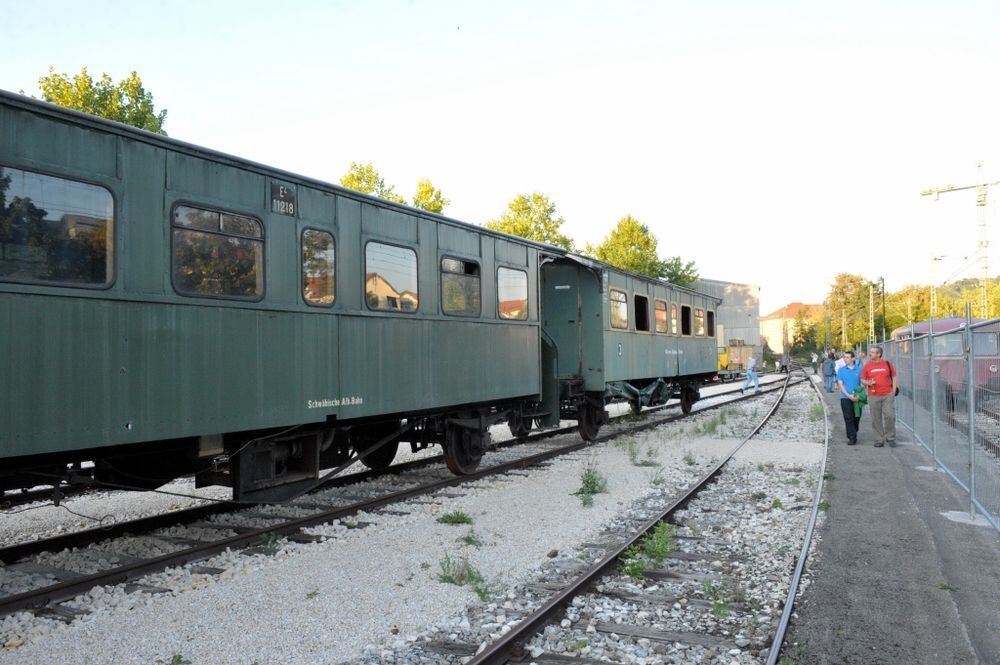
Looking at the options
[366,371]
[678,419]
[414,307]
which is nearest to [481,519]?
[366,371]

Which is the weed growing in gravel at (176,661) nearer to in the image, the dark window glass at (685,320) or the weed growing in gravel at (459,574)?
the weed growing in gravel at (459,574)

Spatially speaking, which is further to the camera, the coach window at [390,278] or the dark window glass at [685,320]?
the dark window glass at [685,320]

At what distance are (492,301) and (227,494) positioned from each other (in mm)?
4177

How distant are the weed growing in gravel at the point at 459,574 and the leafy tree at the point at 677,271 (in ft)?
151

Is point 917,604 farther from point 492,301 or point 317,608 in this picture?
point 492,301

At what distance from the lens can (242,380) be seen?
19.8 ft

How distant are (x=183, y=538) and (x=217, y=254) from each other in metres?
2.56

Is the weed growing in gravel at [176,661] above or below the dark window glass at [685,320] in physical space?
below

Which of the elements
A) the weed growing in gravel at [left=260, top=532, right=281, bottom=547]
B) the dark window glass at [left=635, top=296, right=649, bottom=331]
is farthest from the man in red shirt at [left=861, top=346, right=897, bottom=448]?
the weed growing in gravel at [left=260, top=532, right=281, bottom=547]

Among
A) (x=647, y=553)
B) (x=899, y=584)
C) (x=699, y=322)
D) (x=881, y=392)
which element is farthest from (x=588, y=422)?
(x=899, y=584)

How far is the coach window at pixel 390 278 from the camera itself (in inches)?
299

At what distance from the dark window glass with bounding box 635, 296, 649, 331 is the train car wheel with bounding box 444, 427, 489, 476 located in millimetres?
7127

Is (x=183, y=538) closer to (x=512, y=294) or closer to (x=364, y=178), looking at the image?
(x=512, y=294)

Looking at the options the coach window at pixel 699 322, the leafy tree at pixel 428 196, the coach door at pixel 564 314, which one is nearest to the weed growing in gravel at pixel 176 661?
→ the coach door at pixel 564 314
